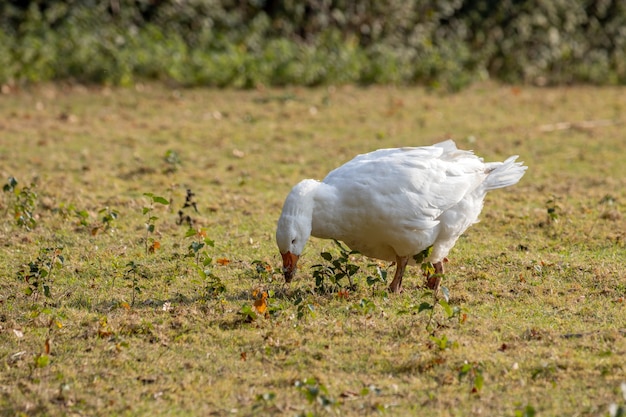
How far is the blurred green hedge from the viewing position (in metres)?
13.5

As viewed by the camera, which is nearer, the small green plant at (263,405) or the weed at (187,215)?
the small green plant at (263,405)

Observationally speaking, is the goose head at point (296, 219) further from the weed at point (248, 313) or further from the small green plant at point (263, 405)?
the small green plant at point (263, 405)

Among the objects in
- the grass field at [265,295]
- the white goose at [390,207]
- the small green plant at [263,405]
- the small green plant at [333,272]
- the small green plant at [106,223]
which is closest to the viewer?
the small green plant at [263,405]

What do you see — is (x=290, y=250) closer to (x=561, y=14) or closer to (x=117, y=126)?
(x=117, y=126)

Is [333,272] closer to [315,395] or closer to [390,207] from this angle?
[390,207]

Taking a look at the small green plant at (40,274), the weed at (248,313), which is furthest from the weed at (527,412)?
the small green plant at (40,274)

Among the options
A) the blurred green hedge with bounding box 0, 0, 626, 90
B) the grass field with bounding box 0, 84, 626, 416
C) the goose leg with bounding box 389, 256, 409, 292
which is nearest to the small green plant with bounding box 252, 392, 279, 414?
the grass field with bounding box 0, 84, 626, 416

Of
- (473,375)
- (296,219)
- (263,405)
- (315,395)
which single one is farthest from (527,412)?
(296,219)

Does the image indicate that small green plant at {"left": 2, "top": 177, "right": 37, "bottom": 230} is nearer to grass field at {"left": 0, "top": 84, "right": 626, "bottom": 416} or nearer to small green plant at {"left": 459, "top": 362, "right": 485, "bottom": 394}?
grass field at {"left": 0, "top": 84, "right": 626, "bottom": 416}

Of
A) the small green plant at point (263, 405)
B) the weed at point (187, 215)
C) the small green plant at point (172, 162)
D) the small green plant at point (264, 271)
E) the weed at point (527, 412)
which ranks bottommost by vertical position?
the small green plant at point (172, 162)

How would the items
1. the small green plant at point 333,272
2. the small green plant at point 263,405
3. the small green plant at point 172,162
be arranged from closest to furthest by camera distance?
1. the small green plant at point 263,405
2. the small green plant at point 333,272
3. the small green plant at point 172,162

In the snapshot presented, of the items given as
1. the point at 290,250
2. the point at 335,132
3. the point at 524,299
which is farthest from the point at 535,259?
the point at 335,132

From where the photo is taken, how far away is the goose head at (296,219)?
5.42 m

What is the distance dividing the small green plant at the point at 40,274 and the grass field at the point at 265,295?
0.14 ft
